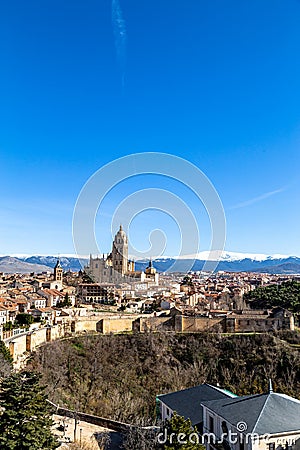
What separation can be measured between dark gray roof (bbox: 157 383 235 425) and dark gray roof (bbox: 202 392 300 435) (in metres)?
1.37

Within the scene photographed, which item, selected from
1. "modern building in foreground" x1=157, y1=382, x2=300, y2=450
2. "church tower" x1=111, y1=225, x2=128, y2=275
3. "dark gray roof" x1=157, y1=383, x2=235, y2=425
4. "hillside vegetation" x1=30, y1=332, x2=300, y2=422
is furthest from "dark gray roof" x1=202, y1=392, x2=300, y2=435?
"church tower" x1=111, y1=225, x2=128, y2=275

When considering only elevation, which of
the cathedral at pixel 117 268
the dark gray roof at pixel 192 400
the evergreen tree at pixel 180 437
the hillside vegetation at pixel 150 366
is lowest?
the hillside vegetation at pixel 150 366

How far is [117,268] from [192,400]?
43106 millimetres

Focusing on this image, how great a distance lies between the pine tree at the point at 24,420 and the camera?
7520 mm

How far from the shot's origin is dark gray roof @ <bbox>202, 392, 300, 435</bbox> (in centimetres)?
766

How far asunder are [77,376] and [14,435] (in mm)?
12145

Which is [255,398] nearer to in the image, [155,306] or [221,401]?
[221,401]

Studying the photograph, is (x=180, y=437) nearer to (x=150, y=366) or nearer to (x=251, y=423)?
(x=251, y=423)

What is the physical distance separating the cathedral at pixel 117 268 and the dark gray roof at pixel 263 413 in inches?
1613

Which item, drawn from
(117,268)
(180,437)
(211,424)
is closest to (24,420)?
(180,437)

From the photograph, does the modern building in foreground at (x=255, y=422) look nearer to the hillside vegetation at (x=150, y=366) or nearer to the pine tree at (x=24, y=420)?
the pine tree at (x=24, y=420)

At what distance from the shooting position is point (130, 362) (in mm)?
21406

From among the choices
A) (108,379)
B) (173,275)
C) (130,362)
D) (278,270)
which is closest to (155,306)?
(130,362)

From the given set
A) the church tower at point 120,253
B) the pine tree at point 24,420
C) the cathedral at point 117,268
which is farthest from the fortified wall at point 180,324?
the church tower at point 120,253
